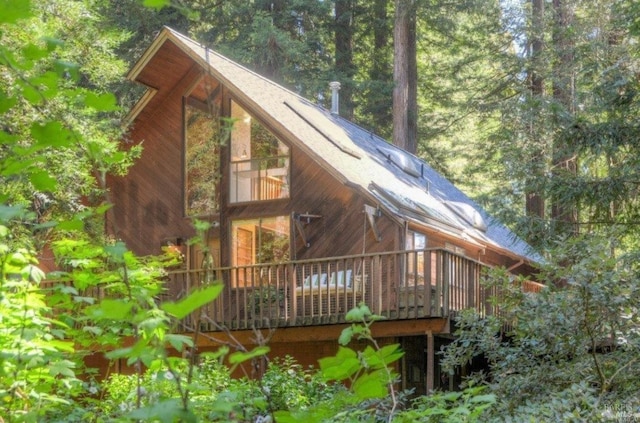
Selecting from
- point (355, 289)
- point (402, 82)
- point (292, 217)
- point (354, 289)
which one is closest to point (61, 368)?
point (354, 289)

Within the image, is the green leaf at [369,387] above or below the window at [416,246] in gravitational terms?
below

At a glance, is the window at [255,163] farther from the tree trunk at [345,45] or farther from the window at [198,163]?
the tree trunk at [345,45]

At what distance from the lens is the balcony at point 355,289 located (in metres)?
13.6

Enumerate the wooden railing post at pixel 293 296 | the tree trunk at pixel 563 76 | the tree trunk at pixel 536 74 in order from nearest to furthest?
the wooden railing post at pixel 293 296 → the tree trunk at pixel 563 76 → the tree trunk at pixel 536 74

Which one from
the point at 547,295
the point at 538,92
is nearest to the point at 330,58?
the point at 538,92

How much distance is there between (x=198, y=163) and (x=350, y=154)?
3017 millimetres

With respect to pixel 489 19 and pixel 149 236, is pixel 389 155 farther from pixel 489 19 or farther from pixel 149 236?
pixel 489 19

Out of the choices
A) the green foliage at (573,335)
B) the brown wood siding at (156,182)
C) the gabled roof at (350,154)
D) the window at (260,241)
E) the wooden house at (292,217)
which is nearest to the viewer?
the green foliage at (573,335)

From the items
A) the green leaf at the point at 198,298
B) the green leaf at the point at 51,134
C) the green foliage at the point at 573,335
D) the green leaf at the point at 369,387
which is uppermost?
the green leaf at the point at 51,134

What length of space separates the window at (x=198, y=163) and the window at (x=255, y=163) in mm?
467

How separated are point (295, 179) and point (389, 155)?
3801mm

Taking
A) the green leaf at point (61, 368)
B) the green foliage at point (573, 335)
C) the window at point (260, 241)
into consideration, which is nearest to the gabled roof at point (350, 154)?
the window at point (260, 241)

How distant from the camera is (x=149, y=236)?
1867cm

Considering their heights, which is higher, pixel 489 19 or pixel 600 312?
pixel 489 19
